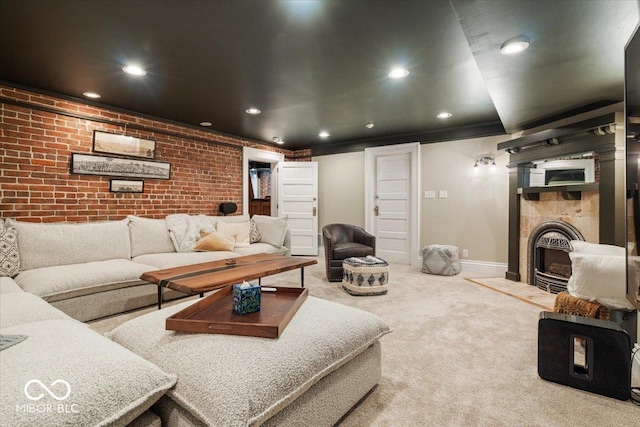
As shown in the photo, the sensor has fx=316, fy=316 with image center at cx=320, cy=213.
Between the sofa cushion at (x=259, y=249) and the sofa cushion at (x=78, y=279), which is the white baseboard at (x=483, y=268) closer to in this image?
the sofa cushion at (x=259, y=249)

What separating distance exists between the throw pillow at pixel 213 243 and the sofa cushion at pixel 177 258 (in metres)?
0.17

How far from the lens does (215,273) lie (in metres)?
2.67

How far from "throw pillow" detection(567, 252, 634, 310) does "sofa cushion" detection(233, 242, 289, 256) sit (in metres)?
3.34

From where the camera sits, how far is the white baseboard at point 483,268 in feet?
15.3

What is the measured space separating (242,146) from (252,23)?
3665 mm

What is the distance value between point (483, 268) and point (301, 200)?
11.3ft

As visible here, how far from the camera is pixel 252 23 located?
2.10 meters

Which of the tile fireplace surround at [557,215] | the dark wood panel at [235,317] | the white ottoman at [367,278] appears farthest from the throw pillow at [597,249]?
the dark wood panel at [235,317]

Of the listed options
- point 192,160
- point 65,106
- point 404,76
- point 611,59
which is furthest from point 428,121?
point 65,106

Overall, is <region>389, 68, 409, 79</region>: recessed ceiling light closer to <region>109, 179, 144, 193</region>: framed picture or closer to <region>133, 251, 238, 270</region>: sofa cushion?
<region>133, 251, 238, 270</region>: sofa cushion

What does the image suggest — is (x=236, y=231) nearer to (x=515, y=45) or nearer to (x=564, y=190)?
(x=515, y=45)

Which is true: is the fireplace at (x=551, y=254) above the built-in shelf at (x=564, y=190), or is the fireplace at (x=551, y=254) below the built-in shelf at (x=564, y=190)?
below

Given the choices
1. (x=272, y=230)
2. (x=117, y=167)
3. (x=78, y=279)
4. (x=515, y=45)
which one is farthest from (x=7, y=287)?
(x=515, y=45)

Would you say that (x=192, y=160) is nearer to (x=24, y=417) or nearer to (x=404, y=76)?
(x=404, y=76)
